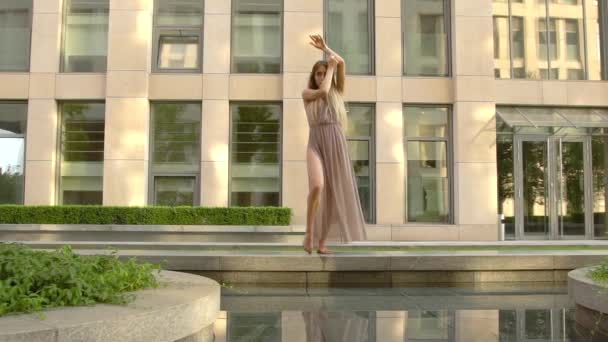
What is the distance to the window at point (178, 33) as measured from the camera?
55.5 ft

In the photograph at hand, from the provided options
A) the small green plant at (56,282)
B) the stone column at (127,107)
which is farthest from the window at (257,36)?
the small green plant at (56,282)

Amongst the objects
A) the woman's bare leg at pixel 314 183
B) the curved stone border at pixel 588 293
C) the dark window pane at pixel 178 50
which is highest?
the dark window pane at pixel 178 50

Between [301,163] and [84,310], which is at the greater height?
[301,163]

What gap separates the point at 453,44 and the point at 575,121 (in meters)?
4.34

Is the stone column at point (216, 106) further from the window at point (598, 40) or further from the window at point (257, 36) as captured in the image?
the window at point (598, 40)

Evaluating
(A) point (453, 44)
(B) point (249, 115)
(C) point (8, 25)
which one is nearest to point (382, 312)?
(B) point (249, 115)

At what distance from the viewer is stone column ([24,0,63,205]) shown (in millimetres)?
16094

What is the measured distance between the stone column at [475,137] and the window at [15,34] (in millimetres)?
13294

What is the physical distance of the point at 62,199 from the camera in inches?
655

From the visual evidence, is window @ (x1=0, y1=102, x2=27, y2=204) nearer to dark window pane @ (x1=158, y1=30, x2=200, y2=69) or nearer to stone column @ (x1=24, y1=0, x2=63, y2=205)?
stone column @ (x1=24, y1=0, x2=63, y2=205)

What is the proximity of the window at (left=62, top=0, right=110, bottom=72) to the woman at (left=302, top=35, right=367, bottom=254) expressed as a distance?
476 inches

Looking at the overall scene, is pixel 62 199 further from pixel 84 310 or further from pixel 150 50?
pixel 84 310

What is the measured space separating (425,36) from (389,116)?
3119mm

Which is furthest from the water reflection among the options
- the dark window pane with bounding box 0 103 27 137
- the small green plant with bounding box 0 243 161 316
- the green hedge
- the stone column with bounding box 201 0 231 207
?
the dark window pane with bounding box 0 103 27 137
